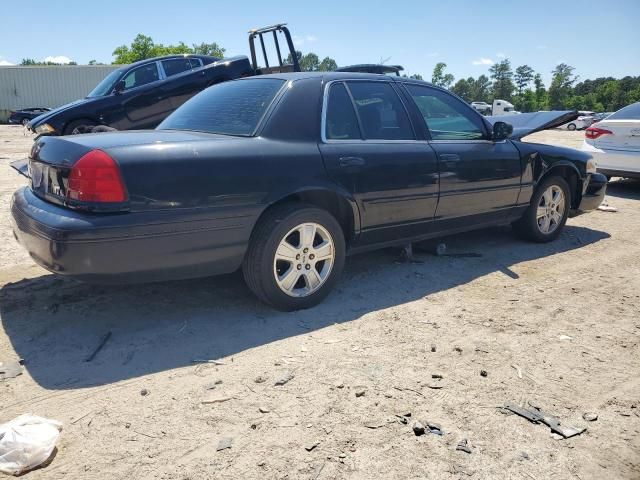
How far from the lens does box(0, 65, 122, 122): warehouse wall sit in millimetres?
40812

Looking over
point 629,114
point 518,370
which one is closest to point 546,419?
point 518,370

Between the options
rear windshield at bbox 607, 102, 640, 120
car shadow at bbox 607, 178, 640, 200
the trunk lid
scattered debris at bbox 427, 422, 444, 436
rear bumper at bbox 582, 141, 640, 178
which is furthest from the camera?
car shadow at bbox 607, 178, 640, 200

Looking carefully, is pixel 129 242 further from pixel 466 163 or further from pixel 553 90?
pixel 553 90

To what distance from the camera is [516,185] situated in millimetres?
5008

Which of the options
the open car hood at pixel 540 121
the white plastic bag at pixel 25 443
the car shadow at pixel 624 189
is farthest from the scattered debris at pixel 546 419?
the car shadow at pixel 624 189

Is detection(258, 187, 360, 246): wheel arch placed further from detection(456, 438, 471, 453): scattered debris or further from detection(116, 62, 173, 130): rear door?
detection(116, 62, 173, 130): rear door

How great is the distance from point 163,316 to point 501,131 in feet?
10.9

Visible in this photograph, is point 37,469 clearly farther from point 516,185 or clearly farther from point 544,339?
point 516,185

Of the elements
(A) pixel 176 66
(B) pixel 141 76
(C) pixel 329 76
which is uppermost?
(A) pixel 176 66

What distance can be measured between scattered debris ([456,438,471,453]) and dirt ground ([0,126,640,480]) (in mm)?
21

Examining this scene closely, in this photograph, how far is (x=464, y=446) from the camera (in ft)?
7.36

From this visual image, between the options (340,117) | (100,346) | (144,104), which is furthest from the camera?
(144,104)

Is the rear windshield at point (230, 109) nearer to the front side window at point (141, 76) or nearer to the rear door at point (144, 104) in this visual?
the rear door at point (144, 104)

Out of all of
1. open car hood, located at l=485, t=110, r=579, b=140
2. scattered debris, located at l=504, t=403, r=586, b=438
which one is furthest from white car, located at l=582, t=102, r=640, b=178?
scattered debris, located at l=504, t=403, r=586, b=438
